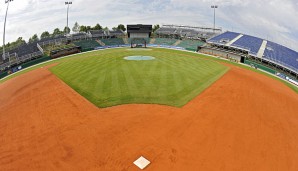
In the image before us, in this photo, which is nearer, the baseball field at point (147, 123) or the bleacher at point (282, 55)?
the baseball field at point (147, 123)

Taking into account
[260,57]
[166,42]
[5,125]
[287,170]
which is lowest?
[287,170]

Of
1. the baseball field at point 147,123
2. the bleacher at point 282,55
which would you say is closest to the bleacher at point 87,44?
the baseball field at point 147,123

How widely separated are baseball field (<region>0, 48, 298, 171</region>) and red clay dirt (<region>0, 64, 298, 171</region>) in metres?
0.09

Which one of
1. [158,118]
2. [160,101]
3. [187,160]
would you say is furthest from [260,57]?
[187,160]

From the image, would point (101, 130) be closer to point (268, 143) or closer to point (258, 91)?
point (268, 143)

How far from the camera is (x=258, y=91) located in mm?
32531

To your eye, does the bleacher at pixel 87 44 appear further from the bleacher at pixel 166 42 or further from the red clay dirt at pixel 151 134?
the red clay dirt at pixel 151 134

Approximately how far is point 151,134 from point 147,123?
2099mm

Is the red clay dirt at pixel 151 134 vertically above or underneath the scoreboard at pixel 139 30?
underneath

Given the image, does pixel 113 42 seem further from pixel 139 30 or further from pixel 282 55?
pixel 282 55

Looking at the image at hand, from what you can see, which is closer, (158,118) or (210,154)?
(210,154)

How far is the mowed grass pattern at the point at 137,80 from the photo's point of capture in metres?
27.0

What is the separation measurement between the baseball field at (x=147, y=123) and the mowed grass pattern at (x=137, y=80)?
0.17 m

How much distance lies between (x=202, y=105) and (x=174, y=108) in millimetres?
4111
